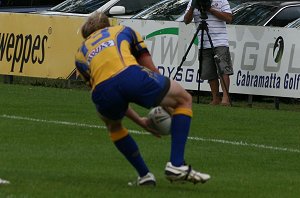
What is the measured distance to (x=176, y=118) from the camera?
10.3m

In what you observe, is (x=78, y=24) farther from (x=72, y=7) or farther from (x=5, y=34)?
(x=72, y=7)

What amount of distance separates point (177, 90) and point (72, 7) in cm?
1640

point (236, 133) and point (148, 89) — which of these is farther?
point (236, 133)

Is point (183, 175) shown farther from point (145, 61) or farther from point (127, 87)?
point (145, 61)

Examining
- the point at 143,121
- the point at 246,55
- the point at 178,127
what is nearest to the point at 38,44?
the point at 246,55

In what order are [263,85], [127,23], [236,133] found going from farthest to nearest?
[127,23]
[263,85]
[236,133]

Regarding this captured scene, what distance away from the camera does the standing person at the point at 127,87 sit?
10172 mm

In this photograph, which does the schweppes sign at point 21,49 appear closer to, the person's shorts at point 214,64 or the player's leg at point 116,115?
the person's shorts at point 214,64

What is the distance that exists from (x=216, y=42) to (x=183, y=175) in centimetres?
1049

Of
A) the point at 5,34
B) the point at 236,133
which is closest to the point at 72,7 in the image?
the point at 5,34

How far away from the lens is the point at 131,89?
399 inches

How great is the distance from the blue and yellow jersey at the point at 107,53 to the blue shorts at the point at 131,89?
69 mm

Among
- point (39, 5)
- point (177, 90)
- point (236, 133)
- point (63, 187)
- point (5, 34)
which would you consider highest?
point (177, 90)

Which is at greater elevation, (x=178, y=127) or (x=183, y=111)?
(x=183, y=111)
